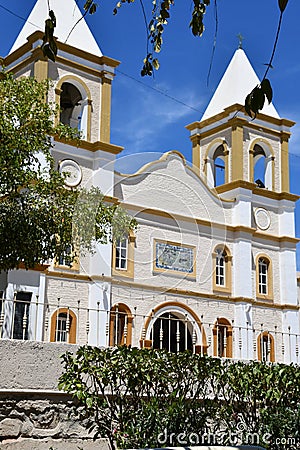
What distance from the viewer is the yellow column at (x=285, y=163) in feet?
76.5

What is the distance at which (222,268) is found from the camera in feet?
68.1

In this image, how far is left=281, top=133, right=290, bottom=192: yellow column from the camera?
23.3 m

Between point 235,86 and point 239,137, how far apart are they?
2016 mm

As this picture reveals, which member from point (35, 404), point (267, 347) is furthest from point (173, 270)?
point (35, 404)

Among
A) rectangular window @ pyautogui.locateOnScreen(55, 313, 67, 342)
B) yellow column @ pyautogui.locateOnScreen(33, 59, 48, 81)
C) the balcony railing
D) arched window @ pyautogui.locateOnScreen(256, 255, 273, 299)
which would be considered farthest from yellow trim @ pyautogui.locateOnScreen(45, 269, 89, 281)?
arched window @ pyautogui.locateOnScreen(256, 255, 273, 299)

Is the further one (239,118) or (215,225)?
(239,118)

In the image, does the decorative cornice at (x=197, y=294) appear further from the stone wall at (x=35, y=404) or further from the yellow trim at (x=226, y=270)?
the stone wall at (x=35, y=404)

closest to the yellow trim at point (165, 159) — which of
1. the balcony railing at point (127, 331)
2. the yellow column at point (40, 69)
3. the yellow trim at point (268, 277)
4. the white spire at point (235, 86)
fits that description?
the yellow trim at point (268, 277)

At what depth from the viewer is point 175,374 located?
319 inches

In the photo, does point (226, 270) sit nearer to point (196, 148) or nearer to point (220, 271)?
point (220, 271)

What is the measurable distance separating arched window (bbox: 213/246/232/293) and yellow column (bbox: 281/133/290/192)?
3965mm

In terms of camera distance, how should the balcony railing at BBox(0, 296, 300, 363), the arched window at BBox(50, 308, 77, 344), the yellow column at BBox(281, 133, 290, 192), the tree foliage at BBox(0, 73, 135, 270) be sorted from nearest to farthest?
1. the tree foliage at BBox(0, 73, 135, 270)
2. the balcony railing at BBox(0, 296, 300, 363)
3. the arched window at BBox(50, 308, 77, 344)
4. the yellow column at BBox(281, 133, 290, 192)

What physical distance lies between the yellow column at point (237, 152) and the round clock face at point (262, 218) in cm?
137

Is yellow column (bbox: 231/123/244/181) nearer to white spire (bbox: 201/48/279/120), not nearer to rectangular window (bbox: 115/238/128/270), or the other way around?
white spire (bbox: 201/48/279/120)
